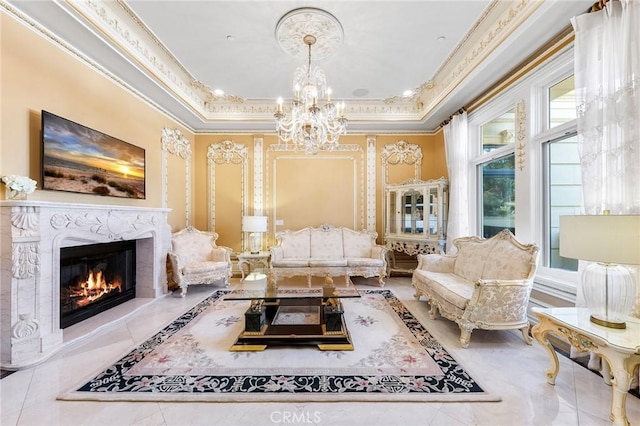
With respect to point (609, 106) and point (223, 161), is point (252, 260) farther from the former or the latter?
point (609, 106)

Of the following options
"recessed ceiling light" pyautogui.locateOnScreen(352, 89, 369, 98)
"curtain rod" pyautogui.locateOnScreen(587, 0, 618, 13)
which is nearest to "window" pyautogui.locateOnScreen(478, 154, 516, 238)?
"curtain rod" pyautogui.locateOnScreen(587, 0, 618, 13)

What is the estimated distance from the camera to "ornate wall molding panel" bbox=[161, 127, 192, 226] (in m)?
4.30

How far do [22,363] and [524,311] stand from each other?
444 cm

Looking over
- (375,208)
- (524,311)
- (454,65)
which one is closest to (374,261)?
(375,208)

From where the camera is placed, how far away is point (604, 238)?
1.57 meters

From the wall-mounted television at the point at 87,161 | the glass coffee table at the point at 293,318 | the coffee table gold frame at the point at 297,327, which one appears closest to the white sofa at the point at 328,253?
the glass coffee table at the point at 293,318

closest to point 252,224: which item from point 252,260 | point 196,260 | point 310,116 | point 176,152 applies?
point 252,260

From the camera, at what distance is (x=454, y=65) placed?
3.56 m

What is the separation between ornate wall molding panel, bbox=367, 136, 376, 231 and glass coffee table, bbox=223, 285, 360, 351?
255cm

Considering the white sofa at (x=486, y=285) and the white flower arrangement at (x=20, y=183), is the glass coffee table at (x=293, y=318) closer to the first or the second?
the white sofa at (x=486, y=285)

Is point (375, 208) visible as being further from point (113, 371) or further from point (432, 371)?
point (113, 371)

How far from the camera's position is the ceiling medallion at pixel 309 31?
2.56 metres

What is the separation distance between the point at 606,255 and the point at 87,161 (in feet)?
15.0

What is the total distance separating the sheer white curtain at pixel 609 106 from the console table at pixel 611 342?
453 mm
